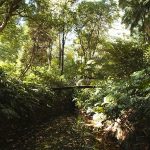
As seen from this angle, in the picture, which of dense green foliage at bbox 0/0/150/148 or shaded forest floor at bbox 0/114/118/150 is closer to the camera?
shaded forest floor at bbox 0/114/118/150

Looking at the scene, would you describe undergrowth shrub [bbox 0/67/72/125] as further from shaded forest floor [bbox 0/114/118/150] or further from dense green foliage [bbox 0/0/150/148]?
shaded forest floor [bbox 0/114/118/150]

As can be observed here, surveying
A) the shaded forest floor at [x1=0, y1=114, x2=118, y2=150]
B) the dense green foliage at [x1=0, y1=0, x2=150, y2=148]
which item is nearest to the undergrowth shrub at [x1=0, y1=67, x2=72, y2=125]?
the dense green foliage at [x1=0, y1=0, x2=150, y2=148]

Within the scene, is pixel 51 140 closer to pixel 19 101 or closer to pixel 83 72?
pixel 19 101

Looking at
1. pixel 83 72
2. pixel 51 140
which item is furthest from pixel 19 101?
pixel 83 72

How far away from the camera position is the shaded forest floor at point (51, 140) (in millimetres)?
8492

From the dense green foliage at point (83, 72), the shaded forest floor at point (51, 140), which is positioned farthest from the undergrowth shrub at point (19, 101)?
the shaded forest floor at point (51, 140)

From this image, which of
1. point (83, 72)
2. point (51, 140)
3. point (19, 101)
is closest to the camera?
point (51, 140)

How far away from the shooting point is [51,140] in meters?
9.40

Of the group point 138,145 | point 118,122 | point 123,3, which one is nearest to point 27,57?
point 123,3

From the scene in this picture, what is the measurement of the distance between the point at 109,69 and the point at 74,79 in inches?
476

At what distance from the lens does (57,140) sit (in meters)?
9.41

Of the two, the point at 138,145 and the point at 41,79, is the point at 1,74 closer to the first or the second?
the point at 138,145

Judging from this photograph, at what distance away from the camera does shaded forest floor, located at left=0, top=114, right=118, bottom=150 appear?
849 cm

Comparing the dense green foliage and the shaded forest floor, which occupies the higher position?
the dense green foliage
